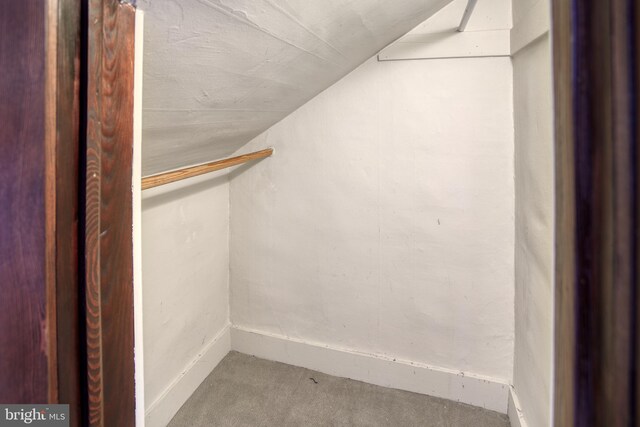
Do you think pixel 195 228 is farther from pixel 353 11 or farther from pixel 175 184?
pixel 353 11

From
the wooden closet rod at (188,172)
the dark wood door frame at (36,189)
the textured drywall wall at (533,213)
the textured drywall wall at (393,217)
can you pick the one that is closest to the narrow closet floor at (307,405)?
the textured drywall wall at (393,217)

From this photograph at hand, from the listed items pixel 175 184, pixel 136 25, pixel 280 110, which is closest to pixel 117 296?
pixel 136 25

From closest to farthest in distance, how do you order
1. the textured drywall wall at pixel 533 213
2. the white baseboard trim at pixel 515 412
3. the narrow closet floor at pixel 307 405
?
1. the textured drywall wall at pixel 533 213
2. the white baseboard trim at pixel 515 412
3. the narrow closet floor at pixel 307 405

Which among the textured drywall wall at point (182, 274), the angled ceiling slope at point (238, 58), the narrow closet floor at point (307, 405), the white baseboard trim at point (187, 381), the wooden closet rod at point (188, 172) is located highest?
the angled ceiling slope at point (238, 58)

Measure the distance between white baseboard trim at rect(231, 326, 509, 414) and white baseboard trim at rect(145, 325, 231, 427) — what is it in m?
0.10

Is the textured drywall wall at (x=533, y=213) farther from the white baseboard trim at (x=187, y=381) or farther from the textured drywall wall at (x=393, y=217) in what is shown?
the white baseboard trim at (x=187, y=381)

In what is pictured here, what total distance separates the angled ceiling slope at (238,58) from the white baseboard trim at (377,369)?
1.04m

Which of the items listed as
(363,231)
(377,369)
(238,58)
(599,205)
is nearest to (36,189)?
(599,205)

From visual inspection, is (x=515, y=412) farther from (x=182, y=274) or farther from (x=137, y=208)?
(x=137, y=208)

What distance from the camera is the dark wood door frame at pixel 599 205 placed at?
30 cm

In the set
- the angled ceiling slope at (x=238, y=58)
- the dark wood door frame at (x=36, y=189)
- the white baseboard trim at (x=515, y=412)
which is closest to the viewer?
the dark wood door frame at (x=36, y=189)

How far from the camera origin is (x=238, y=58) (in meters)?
1.00

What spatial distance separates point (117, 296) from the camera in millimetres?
525

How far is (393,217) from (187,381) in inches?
47.7
